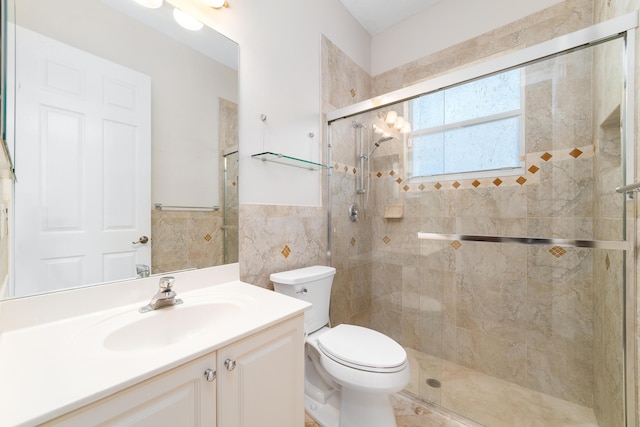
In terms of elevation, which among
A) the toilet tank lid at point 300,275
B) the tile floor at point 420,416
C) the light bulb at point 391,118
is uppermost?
the light bulb at point 391,118

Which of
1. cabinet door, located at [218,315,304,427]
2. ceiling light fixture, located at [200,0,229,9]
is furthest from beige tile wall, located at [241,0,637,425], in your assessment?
ceiling light fixture, located at [200,0,229,9]

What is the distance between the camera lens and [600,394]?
4.27ft

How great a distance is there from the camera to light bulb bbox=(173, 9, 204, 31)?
1.13m

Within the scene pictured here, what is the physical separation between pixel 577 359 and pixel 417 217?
1.16 m

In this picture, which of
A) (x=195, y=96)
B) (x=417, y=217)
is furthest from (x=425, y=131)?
(x=195, y=96)

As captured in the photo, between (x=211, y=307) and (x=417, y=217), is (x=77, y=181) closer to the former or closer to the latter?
(x=211, y=307)

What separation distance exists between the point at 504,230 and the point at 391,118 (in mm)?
1048

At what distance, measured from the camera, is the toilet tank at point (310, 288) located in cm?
137

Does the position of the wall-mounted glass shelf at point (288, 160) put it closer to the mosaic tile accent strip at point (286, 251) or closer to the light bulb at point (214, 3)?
the mosaic tile accent strip at point (286, 251)

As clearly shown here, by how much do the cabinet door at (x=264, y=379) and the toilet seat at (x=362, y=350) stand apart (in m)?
0.29

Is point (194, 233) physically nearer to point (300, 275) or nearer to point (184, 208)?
point (184, 208)

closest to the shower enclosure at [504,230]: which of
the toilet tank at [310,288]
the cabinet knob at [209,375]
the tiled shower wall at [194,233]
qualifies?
the toilet tank at [310,288]

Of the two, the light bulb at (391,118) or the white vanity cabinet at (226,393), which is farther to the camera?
the light bulb at (391,118)

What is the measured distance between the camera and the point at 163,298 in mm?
951
